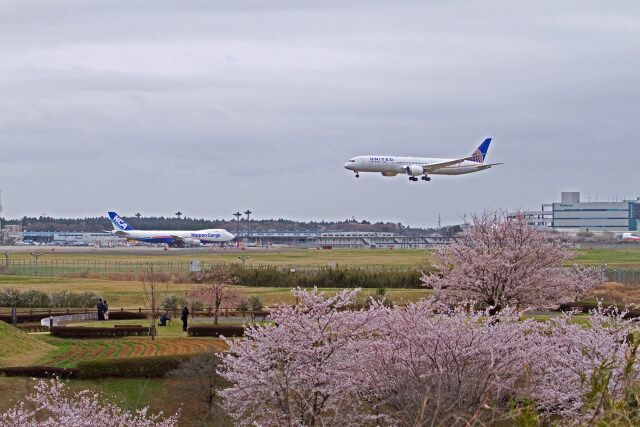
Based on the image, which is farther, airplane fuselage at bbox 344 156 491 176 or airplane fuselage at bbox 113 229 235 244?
airplane fuselage at bbox 113 229 235 244

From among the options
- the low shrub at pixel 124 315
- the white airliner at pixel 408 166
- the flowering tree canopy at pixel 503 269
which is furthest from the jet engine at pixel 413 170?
the flowering tree canopy at pixel 503 269

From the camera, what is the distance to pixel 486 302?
3647cm

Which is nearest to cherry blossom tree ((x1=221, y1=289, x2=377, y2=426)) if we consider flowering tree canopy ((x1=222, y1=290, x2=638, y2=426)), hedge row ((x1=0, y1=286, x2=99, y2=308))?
flowering tree canopy ((x1=222, y1=290, x2=638, y2=426))

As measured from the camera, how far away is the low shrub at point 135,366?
28328 mm

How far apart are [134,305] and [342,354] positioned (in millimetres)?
39379

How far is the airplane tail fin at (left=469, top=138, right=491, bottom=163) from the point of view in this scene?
102062 millimetres

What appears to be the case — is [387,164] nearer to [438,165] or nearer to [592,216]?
[438,165]

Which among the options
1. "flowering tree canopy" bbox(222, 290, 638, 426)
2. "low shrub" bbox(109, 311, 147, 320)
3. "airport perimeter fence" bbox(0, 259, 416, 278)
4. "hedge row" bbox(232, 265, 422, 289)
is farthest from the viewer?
"airport perimeter fence" bbox(0, 259, 416, 278)

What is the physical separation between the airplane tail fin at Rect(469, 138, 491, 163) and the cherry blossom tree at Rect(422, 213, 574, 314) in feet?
208

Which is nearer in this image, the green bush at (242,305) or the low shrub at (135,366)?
the low shrub at (135,366)

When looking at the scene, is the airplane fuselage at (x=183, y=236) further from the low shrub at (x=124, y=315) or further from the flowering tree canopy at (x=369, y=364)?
the flowering tree canopy at (x=369, y=364)

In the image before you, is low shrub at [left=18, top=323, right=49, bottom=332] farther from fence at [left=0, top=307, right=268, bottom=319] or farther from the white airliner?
the white airliner

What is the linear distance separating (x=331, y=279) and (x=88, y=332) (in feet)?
110

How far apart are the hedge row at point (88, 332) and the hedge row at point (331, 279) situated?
27168 mm
